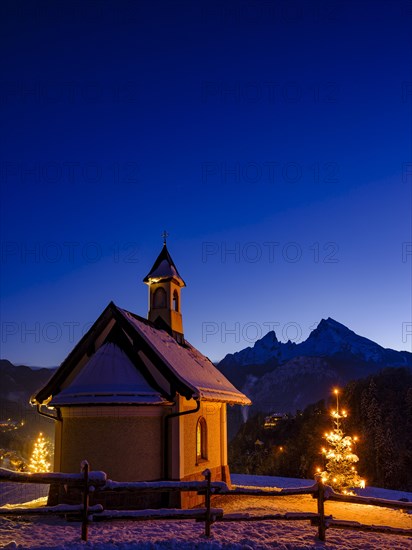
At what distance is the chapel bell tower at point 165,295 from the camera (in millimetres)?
21500

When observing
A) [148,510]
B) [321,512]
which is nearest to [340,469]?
[321,512]

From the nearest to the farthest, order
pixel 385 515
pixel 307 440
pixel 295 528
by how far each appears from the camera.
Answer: pixel 295 528 → pixel 385 515 → pixel 307 440

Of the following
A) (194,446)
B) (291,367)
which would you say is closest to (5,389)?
(291,367)

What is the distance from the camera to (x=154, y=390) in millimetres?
14680

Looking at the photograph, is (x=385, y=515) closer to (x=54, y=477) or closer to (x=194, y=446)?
(x=194, y=446)

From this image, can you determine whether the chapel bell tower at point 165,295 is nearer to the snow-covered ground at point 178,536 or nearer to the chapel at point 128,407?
the chapel at point 128,407

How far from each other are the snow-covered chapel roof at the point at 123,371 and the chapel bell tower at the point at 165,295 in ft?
9.77

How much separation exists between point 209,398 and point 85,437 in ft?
15.3

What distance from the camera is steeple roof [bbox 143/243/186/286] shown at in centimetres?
2167

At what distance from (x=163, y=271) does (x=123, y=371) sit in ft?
25.2

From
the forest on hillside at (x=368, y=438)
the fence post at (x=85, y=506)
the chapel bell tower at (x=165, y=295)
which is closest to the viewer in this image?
the fence post at (x=85, y=506)

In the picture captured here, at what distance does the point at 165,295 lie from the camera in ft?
71.7

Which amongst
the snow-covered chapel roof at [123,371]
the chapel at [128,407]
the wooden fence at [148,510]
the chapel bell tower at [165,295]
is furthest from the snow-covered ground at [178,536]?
the chapel bell tower at [165,295]

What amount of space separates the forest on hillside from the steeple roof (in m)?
20.5
